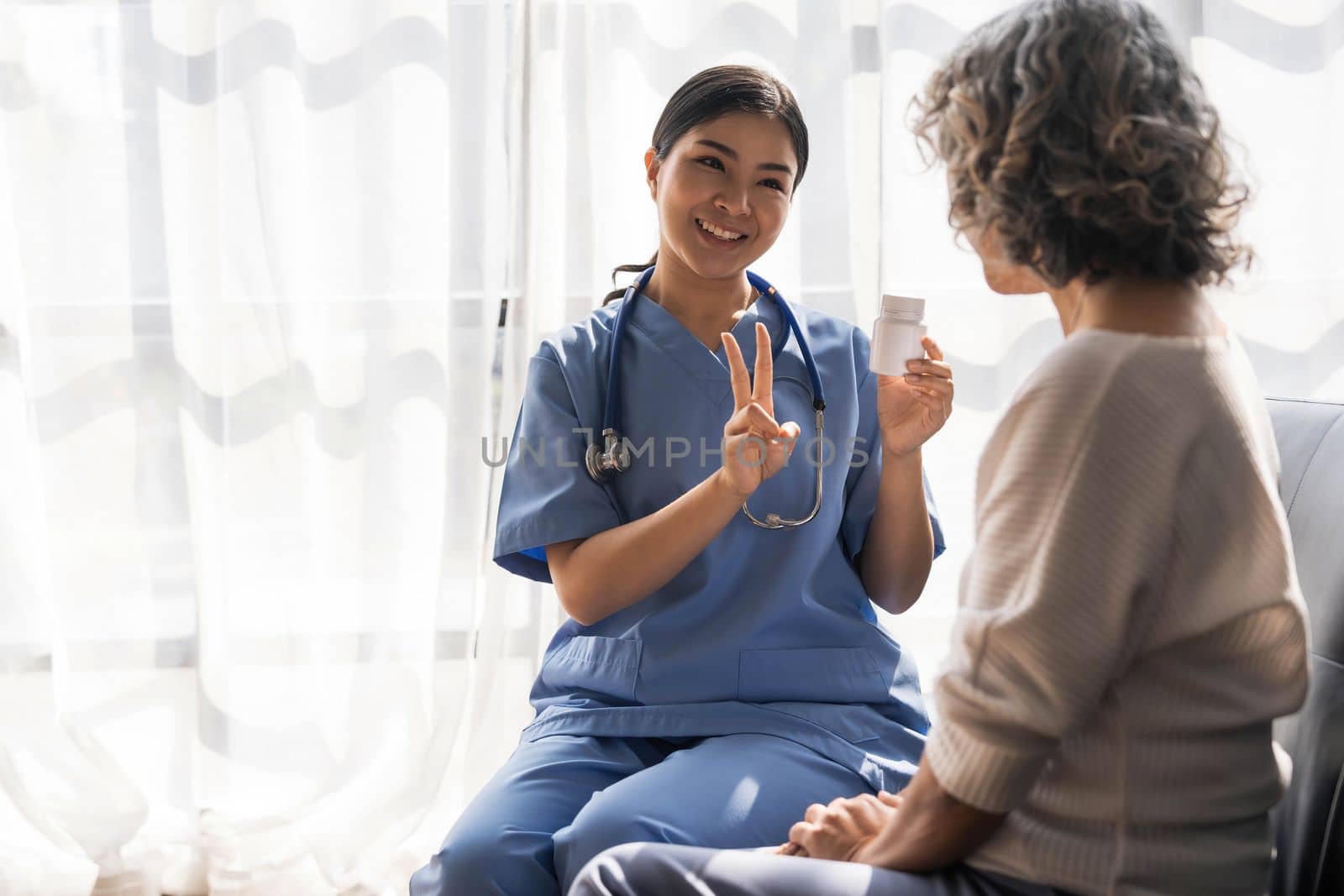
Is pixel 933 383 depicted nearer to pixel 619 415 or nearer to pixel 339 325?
pixel 619 415

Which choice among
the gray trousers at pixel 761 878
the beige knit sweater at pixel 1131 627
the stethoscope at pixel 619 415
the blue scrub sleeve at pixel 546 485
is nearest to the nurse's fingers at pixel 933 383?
the stethoscope at pixel 619 415

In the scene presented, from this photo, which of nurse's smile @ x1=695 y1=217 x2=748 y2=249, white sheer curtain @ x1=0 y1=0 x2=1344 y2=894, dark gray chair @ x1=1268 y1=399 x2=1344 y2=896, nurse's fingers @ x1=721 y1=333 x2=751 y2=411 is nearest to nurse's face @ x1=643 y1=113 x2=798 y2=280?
nurse's smile @ x1=695 y1=217 x2=748 y2=249

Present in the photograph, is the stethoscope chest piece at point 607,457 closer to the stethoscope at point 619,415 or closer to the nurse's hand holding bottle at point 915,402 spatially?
the stethoscope at point 619,415

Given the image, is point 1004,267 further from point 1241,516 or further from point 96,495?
point 96,495

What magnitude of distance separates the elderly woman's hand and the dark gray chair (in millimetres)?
350

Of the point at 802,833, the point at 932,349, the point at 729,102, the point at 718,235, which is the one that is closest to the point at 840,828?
the point at 802,833

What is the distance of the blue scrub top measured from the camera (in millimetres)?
1264

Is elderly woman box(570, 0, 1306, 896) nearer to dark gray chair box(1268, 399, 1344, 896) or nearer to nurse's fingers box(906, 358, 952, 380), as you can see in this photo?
dark gray chair box(1268, 399, 1344, 896)

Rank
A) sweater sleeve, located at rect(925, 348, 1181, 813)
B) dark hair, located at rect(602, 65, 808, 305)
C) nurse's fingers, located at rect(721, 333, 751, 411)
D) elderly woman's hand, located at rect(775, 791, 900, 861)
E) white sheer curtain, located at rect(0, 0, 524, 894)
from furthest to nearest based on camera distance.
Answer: white sheer curtain, located at rect(0, 0, 524, 894), dark hair, located at rect(602, 65, 808, 305), nurse's fingers, located at rect(721, 333, 751, 411), elderly woman's hand, located at rect(775, 791, 900, 861), sweater sleeve, located at rect(925, 348, 1181, 813)

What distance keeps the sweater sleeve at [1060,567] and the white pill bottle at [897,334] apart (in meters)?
0.44

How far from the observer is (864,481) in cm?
140

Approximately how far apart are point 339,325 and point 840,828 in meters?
1.23

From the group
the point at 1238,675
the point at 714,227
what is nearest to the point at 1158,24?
the point at 1238,675

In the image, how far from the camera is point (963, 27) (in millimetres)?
1858
